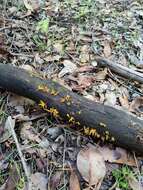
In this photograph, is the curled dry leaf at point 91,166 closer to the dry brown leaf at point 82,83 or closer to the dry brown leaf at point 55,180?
the dry brown leaf at point 55,180

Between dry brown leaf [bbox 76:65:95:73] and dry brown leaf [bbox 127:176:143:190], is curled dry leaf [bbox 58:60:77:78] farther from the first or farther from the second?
dry brown leaf [bbox 127:176:143:190]

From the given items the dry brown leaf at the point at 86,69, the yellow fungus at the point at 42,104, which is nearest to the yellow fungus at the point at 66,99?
the yellow fungus at the point at 42,104

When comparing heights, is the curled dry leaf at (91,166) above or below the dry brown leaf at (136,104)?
below

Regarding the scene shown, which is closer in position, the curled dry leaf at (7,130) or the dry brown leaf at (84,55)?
the curled dry leaf at (7,130)

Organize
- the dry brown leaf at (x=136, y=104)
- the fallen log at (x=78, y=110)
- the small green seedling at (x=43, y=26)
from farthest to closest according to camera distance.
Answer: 1. the small green seedling at (x=43, y=26)
2. the dry brown leaf at (x=136, y=104)
3. the fallen log at (x=78, y=110)

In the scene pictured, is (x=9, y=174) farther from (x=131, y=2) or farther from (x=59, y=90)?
(x=131, y=2)

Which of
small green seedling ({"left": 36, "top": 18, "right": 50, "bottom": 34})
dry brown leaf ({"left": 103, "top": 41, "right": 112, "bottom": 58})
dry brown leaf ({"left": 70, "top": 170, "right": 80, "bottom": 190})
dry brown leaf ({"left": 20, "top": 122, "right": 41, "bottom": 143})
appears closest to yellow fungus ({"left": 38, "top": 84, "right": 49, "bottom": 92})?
dry brown leaf ({"left": 20, "top": 122, "right": 41, "bottom": 143})

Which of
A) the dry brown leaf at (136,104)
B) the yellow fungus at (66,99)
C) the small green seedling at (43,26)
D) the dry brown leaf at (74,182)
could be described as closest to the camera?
the dry brown leaf at (74,182)
